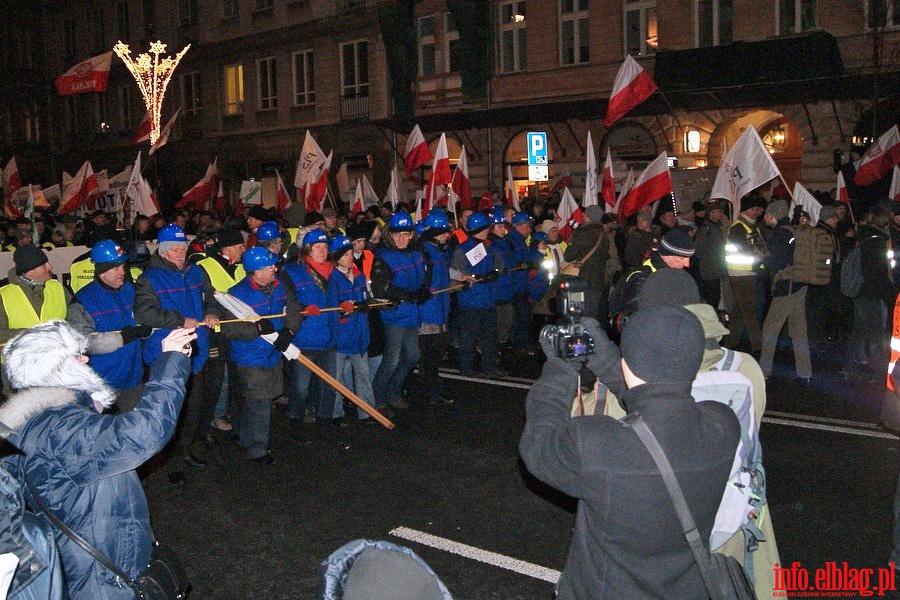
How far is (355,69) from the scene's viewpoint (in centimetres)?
3141

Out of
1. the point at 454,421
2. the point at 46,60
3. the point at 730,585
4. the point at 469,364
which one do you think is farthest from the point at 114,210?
the point at 46,60

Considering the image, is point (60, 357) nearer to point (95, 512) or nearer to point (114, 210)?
point (95, 512)

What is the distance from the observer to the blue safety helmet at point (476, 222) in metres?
10.3

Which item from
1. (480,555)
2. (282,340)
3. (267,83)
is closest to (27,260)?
(282,340)

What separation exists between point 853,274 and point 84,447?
334 inches

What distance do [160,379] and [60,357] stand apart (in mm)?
382

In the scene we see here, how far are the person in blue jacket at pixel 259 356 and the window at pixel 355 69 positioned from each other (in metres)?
24.5

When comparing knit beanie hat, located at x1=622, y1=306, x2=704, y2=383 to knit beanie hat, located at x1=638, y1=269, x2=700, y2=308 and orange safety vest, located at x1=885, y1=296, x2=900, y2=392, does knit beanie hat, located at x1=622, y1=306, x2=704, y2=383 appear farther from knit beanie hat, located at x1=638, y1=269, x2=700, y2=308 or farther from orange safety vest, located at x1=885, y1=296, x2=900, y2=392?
orange safety vest, located at x1=885, y1=296, x2=900, y2=392

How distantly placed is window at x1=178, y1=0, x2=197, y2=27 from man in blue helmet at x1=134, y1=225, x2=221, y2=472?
33.2m

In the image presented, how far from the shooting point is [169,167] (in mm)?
38781

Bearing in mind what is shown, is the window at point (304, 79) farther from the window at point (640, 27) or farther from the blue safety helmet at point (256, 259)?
the blue safety helmet at point (256, 259)

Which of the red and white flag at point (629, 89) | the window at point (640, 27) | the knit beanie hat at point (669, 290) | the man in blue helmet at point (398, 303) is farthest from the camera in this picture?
the window at point (640, 27)

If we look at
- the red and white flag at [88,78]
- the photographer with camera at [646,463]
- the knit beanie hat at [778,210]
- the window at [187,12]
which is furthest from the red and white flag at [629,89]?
the window at [187,12]

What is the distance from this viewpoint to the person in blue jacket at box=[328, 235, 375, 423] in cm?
850
